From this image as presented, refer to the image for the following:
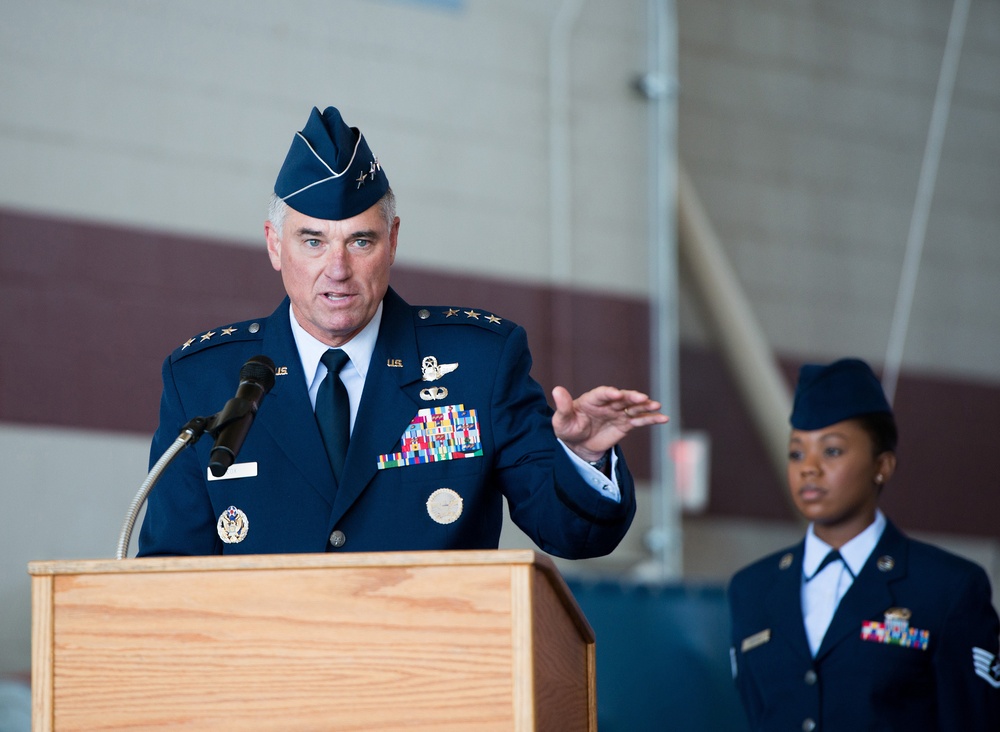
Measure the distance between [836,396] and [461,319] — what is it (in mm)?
1309

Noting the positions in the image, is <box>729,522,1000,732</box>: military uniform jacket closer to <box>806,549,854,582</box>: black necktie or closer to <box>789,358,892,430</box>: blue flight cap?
<box>806,549,854,582</box>: black necktie

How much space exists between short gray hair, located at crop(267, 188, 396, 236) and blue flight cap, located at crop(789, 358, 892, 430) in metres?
1.41

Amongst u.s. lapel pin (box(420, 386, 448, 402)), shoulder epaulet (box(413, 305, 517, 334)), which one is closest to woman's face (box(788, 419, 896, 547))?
shoulder epaulet (box(413, 305, 517, 334))

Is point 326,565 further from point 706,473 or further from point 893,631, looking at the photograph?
point 706,473

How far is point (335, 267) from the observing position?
1858 millimetres

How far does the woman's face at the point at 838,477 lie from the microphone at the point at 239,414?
1.59 metres

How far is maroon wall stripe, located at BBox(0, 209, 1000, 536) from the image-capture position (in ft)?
14.2

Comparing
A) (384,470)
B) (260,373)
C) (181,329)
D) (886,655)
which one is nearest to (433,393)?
(384,470)

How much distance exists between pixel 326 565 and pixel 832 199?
5.24 metres

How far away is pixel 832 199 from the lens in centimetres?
617

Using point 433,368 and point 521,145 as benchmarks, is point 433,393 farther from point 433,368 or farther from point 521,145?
point 521,145

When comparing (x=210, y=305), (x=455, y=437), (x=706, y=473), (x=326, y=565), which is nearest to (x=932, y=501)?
(x=706, y=473)

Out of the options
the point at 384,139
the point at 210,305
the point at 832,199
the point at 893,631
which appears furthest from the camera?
the point at 832,199

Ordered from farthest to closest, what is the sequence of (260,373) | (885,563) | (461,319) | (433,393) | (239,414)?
(885,563) → (461,319) → (433,393) → (260,373) → (239,414)
